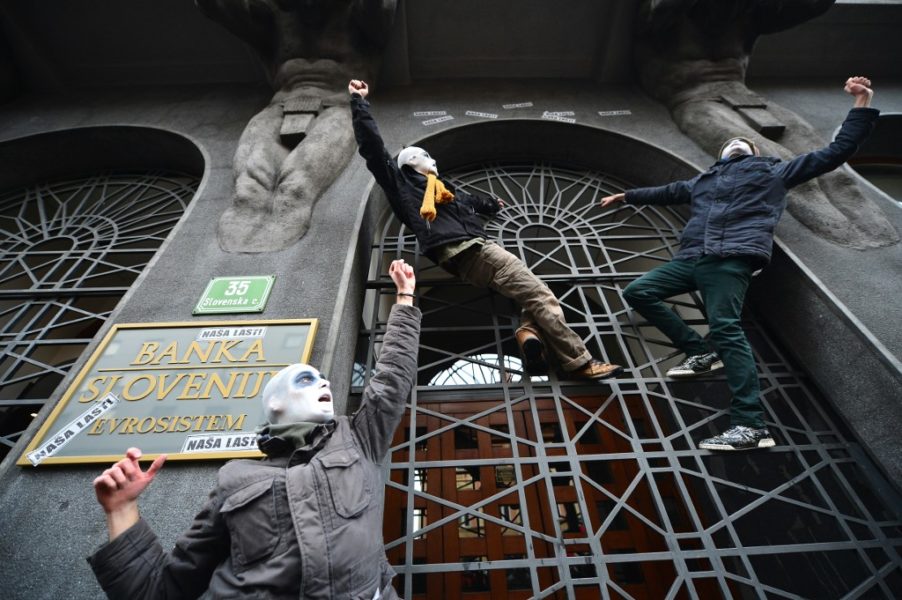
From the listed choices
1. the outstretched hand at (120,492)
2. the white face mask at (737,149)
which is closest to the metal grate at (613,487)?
the white face mask at (737,149)

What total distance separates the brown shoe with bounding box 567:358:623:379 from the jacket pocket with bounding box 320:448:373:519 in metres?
2.11

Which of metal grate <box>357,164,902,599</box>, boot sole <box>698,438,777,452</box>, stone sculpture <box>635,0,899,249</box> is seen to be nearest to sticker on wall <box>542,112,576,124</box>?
metal grate <box>357,164,902,599</box>

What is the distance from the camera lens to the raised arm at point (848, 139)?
3.32 metres

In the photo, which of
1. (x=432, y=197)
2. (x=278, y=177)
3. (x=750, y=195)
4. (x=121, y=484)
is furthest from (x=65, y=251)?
(x=750, y=195)

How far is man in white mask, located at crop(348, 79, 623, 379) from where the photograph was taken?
3.45 meters

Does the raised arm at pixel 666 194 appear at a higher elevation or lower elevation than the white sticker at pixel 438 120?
lower

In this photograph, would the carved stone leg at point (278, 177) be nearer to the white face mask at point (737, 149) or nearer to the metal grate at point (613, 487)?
the metal grate at point (613, 487)

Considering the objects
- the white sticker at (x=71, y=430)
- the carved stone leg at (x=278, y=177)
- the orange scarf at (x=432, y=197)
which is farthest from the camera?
the carved stone leg at (x=278, y=177)

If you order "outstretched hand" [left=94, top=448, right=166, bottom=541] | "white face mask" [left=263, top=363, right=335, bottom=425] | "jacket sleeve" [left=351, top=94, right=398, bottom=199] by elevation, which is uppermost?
"jacket sleeve" [left=351, top=94, right=398, bottom=199]

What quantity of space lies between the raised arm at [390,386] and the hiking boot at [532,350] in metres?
1.29

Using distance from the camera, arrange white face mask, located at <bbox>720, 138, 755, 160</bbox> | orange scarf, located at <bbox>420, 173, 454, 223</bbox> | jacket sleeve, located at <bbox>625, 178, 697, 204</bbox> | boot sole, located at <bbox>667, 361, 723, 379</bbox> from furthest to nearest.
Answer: jacket sleeve, located at <bbox>625, 178, 697, 204</bbox> → white face mask, located at <bbox>720, 138, 755, 160</bbox> → boot sole, located at <bbox>667, 361, 723, 379</bbox> → orange scarf, located at <bbox>420, 173, 454, 223</bbox>

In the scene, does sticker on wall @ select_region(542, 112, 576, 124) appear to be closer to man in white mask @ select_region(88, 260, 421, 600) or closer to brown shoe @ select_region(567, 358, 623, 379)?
brown shoe @ select_region(567, 358, 623, 379)

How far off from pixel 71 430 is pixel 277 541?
207 centimetres

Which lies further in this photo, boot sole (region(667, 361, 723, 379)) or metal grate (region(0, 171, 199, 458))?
metal grate (region(0, 171, 199, 458))
